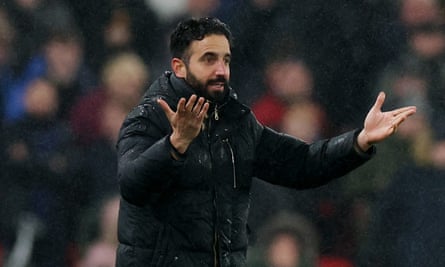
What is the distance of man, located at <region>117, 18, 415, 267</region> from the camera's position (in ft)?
8.60

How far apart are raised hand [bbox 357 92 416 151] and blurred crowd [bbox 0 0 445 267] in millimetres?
1222

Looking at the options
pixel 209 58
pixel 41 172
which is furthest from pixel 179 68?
pixel 41 172

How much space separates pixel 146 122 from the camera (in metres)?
2.62

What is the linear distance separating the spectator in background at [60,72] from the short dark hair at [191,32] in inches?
53.9

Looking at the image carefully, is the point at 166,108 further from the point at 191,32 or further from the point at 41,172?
the point at 41,172

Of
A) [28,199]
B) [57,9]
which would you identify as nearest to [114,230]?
[28,199]

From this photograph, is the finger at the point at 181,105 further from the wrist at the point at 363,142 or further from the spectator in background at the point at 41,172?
the spectator in background at the point at 41,172

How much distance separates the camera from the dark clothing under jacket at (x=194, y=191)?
2615 millimetres

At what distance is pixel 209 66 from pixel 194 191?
0.31 metres

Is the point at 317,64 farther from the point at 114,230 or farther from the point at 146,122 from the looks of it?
the point at 146,122

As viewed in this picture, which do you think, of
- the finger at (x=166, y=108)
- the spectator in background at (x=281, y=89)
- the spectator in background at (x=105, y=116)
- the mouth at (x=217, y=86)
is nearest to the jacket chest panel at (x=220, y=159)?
the mouth at (x=217, y=86)

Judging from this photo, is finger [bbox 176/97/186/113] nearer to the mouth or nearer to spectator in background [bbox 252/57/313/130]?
the mouth

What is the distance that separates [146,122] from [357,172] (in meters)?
1.51

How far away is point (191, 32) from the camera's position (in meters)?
2.72
